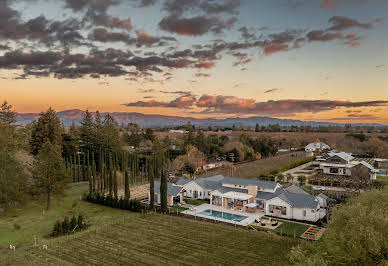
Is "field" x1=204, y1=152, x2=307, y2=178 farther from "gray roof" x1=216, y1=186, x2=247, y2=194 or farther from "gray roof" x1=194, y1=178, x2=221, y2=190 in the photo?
"gray roof" x1=216, y1=186, x2=247, y2=194

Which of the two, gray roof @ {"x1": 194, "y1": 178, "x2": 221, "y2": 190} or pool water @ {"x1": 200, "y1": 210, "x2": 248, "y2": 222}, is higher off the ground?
gray roof @ {"x1": 194, "y1": 178, "x2": 221, "y2": 190}

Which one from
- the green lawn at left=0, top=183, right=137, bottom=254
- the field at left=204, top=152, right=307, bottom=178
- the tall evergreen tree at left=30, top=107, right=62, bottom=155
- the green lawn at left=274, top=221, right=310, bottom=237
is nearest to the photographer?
the green lawn at left=0, top=183, right=137, bottom=254

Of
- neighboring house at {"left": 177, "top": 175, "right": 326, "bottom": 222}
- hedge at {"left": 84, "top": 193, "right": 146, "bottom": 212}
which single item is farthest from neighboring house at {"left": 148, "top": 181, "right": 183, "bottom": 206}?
hedge at {"left": 84, "top": 193, "right": 146, "bottom": 212}

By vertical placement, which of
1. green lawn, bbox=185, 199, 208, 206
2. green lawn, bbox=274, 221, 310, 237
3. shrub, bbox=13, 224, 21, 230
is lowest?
green lawn, bbox=185, 199, 208, 206

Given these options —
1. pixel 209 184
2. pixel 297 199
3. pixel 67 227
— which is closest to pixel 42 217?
pixel 67 227

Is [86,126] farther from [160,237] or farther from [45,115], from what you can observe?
[160,237]

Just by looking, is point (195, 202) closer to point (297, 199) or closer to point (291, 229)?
point (297, 199)

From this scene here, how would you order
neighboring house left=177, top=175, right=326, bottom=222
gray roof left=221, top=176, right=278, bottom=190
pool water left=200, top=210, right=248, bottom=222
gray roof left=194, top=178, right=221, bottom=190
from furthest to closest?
gray roof left=194, top=178, right=221, bottom=190, gray roof left=221, top=176, right=278, bottom=190, pool water left=200, top=210, right=248, bottom=222, neighboring house left=177, top=175, right=326, bottom=222

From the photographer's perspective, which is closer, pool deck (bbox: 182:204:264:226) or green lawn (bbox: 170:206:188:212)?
pool deck (bbox: 182:204:264:226)
